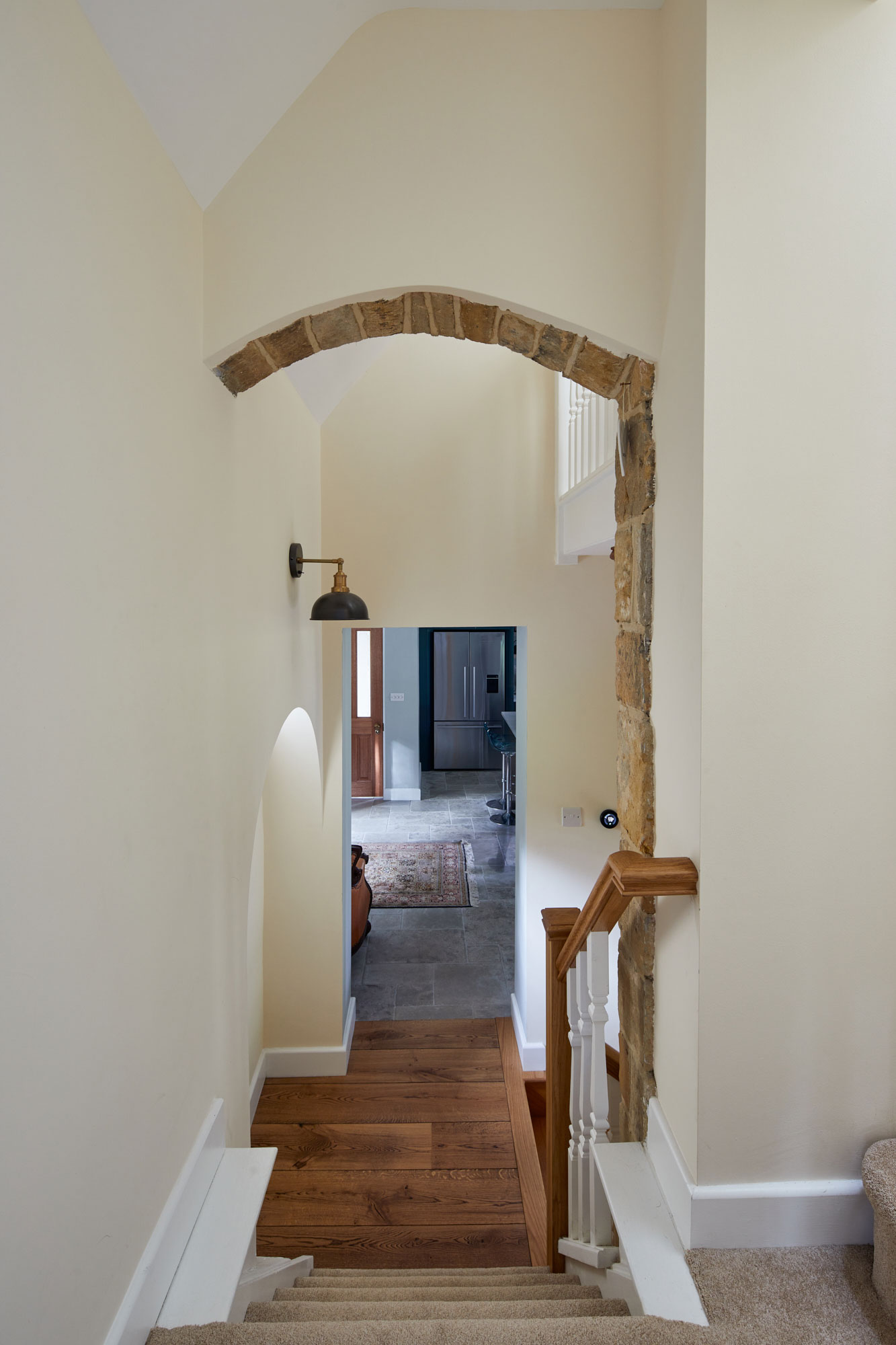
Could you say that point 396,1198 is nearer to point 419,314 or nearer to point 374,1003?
point 374,1003

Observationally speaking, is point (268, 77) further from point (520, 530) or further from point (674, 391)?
point (520, 530)

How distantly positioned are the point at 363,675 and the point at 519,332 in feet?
23.3

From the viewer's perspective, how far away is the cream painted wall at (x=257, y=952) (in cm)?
397

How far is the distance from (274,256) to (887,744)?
1598 mm

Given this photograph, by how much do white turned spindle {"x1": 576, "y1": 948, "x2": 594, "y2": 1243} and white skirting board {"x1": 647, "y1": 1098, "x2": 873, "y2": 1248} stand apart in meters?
0.47

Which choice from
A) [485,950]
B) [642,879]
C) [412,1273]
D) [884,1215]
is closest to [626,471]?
[642,879]

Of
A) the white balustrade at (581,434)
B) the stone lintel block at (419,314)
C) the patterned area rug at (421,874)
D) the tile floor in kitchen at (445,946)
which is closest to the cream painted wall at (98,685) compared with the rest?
the stone lintel block at (419,314)

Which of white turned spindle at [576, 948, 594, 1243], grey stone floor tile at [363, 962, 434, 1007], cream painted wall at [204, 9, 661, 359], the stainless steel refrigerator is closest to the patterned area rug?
grey stone floor tile at [363, 962, 434, 1007]

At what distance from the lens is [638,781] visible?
1.78 metres

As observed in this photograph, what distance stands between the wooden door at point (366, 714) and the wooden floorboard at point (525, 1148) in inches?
185

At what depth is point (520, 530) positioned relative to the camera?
410 centimetres

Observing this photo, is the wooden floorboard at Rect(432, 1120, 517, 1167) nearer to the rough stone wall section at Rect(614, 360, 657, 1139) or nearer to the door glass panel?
the rough stone wall section at Rect(614, 360, 657, 1139)

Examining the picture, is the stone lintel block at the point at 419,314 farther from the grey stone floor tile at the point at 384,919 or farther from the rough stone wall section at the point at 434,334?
the grey stone floor tile at the point at 384,919

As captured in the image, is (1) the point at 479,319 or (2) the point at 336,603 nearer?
(1) the point at 479,319
